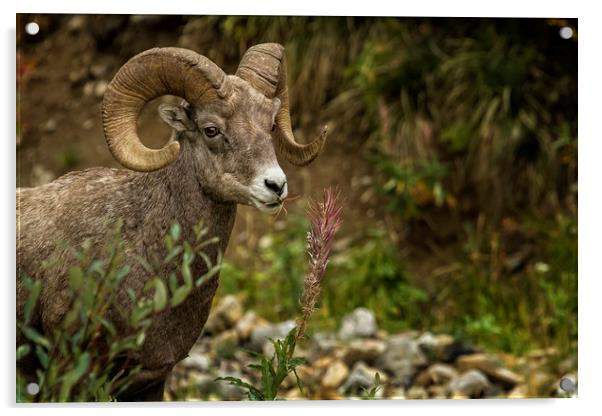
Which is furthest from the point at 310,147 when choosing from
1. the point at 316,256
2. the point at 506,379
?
the point at 506,379

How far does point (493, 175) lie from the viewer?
689 cm

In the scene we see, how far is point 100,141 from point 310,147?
162 cm

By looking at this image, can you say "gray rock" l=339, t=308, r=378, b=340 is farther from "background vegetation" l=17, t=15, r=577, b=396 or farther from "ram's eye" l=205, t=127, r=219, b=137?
"ram's eye" l=205, t=127, r=219, b=137

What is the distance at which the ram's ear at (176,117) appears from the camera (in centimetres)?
464

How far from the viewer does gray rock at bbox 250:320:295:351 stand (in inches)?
250

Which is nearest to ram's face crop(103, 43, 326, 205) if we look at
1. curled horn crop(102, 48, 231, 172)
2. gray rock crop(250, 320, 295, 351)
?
curled horn crop(102, 48, 231, 172)

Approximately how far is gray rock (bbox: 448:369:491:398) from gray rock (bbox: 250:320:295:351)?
1026mm

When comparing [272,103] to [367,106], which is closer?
[272,103]

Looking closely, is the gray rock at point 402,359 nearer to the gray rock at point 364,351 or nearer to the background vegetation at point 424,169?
the gray rock at point 364,351

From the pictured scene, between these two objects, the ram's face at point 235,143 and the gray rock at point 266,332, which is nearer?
the ram's face at point 235,143

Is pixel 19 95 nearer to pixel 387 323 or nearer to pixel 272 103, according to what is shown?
pixel 272 103
